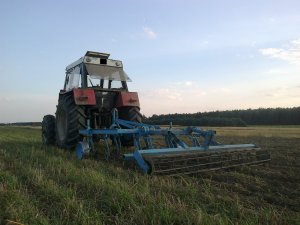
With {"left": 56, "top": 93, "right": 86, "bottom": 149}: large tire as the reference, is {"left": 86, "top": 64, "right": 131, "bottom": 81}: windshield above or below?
above

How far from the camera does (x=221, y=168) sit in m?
6.00

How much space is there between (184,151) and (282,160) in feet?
8.21

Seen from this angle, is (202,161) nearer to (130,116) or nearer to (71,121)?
(130,116)

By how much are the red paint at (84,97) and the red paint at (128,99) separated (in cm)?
77

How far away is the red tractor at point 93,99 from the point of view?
8023mm

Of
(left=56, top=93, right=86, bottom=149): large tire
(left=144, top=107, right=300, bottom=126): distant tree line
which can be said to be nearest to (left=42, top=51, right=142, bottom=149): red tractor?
(left=56, top=93, right=86, bottom=149): large tire

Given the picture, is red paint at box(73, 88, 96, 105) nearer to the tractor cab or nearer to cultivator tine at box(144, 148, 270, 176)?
the tractor cab

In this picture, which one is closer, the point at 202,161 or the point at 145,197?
the point at 145,197

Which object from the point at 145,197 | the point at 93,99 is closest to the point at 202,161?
the point at 145,197

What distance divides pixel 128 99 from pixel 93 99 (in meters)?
0.93

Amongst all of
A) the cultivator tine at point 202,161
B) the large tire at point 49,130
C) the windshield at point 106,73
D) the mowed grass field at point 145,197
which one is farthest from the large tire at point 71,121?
the cultivator tine at point 202,161

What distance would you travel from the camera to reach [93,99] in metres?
8.05

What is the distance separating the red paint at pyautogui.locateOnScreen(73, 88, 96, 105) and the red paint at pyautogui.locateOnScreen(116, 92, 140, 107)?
765mm

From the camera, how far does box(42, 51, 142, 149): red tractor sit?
26.3ft
